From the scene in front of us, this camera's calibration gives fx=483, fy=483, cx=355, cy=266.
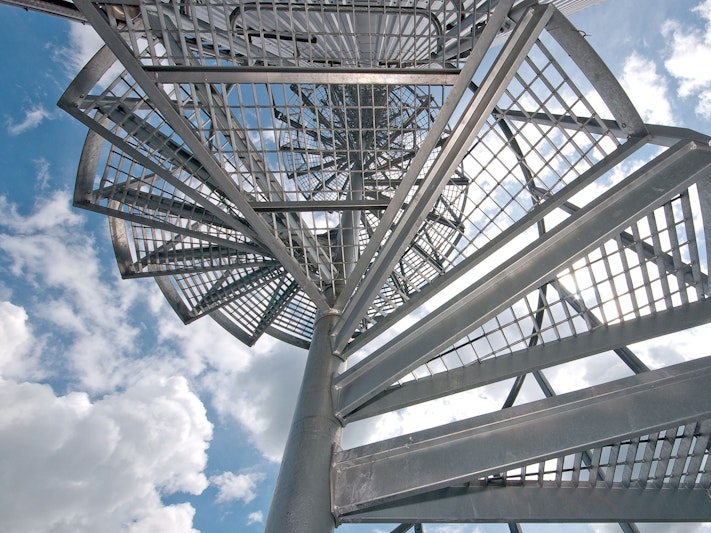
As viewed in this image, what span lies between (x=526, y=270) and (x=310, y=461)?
3235 millimetres

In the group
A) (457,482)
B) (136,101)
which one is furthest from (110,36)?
(457,482)

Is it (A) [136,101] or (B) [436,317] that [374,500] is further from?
(A) [136,101]

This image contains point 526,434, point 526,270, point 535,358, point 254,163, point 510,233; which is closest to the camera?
point 526,434

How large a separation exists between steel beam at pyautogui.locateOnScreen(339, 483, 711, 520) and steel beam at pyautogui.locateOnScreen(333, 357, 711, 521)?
0.46 m

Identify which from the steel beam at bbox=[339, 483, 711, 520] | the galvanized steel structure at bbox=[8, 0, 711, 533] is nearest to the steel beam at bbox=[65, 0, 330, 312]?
the galvanized steel structure at bbox=[8, 0, 711, 533]

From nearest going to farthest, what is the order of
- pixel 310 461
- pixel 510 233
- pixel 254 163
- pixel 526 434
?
pixel 526 434 → pixel 310 461 → pixel 510 233 → pixel 254 163

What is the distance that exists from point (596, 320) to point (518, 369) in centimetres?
115

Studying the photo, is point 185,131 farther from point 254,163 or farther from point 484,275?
point 484,275

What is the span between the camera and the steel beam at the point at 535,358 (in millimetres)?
5293

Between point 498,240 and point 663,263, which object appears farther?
point 498,240

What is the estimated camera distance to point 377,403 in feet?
20.9

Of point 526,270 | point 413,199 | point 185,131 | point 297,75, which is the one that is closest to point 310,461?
point 526,270

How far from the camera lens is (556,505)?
18.4ft

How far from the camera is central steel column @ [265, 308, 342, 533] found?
476cm
